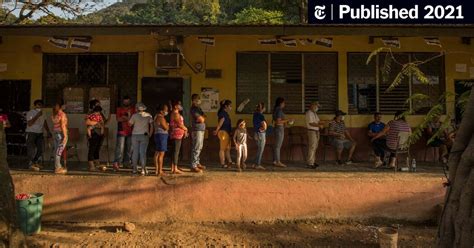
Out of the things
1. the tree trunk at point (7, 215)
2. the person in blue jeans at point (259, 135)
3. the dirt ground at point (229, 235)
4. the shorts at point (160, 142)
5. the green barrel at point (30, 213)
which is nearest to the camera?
the tree trunk at point (7, 215)

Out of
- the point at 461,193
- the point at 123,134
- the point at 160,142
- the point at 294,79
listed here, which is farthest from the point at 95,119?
the point at 461,193

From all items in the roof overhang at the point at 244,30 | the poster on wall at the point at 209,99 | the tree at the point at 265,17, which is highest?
the tree at the point at 265,17

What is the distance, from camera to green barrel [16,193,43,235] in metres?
6.64

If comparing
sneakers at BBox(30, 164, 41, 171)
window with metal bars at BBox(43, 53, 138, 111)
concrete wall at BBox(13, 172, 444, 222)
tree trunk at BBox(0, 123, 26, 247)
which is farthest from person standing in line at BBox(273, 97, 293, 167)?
tree trunk at BBox(0, 123, 26, 247)

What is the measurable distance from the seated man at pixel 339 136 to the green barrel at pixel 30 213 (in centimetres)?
623

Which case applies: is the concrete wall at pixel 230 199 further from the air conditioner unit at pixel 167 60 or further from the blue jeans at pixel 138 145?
the air conditioner unit at pixel 167 60

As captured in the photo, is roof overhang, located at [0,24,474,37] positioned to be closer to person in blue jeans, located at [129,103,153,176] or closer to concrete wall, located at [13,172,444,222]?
person in blue jeans, located at [129,103,153,176]

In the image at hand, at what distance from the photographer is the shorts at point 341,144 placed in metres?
9.81

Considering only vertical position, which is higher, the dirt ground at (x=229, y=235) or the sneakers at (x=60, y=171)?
the sneakers at (x=60, y=171)

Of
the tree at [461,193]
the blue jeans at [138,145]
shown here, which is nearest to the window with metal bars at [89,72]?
the blue jeans at [138,145]

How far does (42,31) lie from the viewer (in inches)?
350

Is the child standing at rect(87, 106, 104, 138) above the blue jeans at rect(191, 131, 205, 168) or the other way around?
above

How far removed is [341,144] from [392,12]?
3.07 metres

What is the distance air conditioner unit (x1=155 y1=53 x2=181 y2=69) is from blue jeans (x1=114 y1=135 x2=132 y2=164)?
2.07 metres
